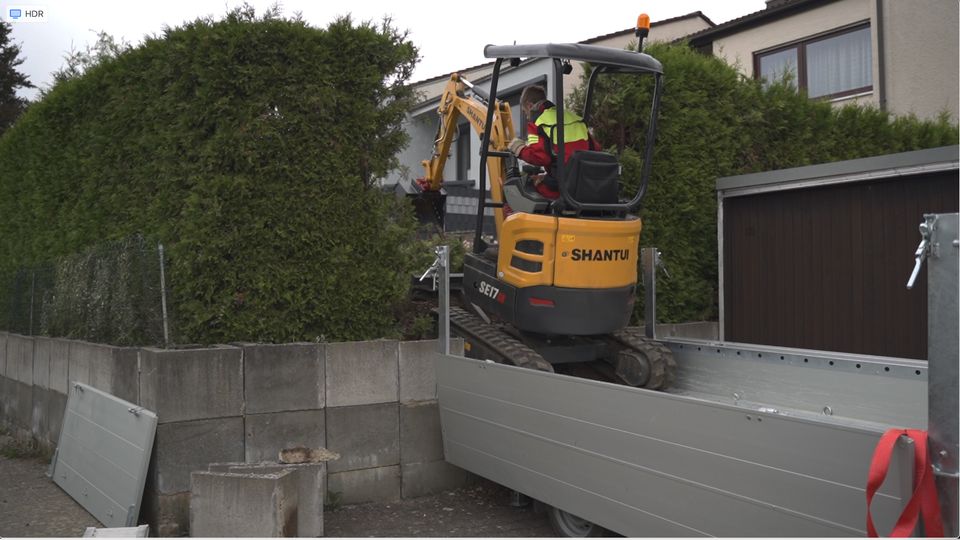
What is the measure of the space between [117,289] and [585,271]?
4.03m

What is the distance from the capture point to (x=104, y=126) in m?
7.29

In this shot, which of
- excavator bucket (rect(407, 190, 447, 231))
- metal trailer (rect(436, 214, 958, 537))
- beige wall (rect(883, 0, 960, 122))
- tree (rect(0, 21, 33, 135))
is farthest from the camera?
tree (rect(0, 21, 33, 135))

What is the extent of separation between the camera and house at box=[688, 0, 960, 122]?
1402 cm

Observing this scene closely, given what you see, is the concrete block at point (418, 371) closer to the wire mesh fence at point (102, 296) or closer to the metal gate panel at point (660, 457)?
the metal gate panel at point (660, 457)

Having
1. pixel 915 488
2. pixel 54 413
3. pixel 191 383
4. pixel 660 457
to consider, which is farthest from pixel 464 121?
pixel 915 488

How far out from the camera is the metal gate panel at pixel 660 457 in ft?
10.4

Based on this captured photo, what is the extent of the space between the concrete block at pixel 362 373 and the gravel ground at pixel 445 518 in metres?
0.80

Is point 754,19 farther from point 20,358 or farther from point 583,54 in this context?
point 20,358

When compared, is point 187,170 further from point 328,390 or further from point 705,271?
point 705,271

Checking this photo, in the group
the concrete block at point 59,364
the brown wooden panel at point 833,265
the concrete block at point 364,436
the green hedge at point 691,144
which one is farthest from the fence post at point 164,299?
the brown wooden panel at point 833,265

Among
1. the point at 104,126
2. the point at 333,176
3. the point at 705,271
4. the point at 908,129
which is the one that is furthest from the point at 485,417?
the point at 908,129

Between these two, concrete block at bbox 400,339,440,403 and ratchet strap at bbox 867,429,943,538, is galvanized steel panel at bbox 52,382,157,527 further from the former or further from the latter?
ratchet strap at bbox 867,429,943,538

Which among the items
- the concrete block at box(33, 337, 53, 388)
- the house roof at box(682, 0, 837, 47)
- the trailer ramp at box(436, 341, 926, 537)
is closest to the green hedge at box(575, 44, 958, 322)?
the trailer ramp at box(436, 341, 926, 537)

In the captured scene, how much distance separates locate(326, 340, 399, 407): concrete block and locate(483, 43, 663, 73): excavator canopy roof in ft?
7.59
